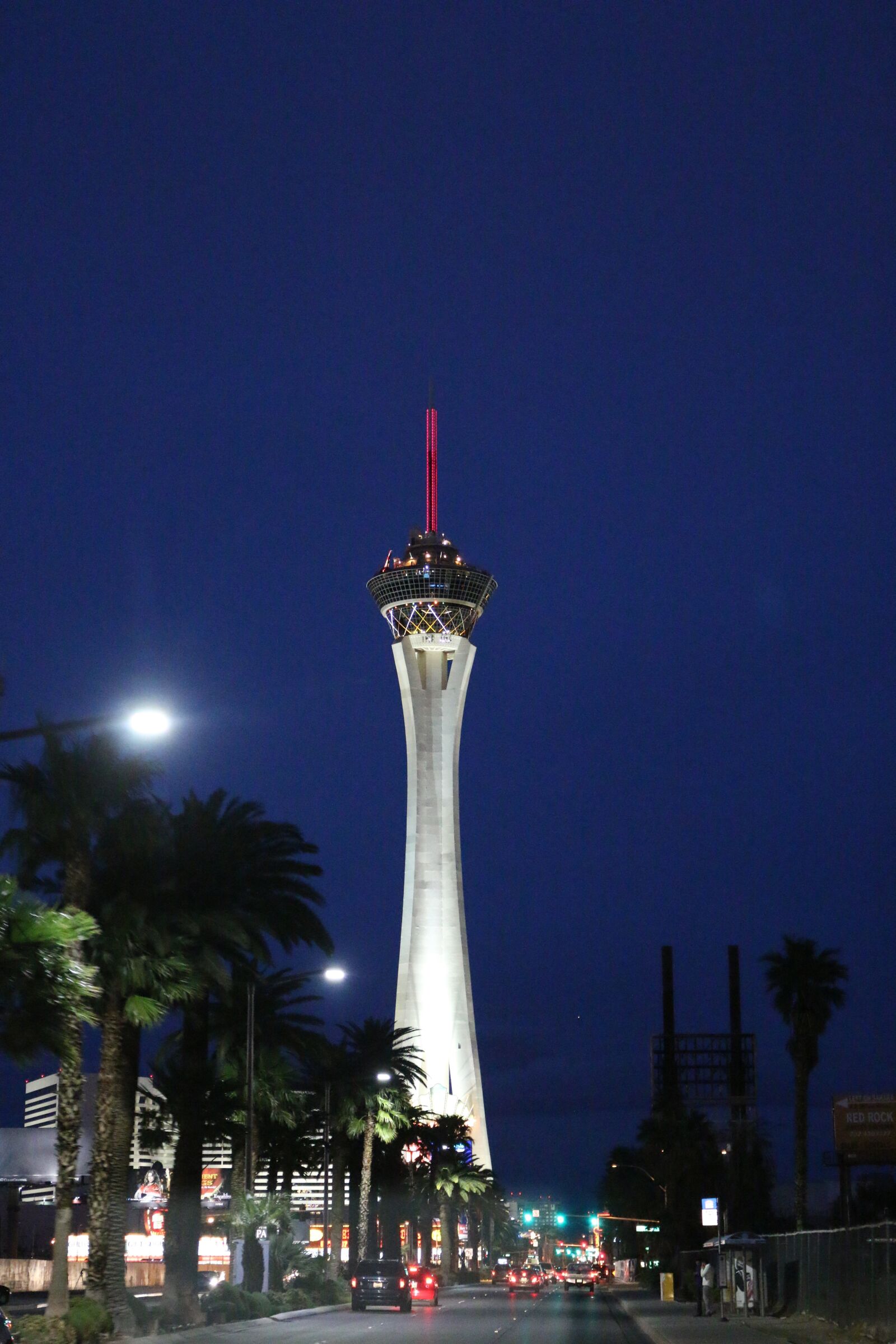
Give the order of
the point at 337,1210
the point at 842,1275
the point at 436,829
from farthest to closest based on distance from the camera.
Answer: the point at 436,829 → the point at 337,1210 → the point at 842,1275

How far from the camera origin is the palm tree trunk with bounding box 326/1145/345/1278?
210 feet

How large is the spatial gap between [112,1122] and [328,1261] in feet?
108

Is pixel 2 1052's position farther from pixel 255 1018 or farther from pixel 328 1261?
pixel 328 1261

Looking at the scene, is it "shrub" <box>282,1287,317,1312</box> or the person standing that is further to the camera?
the person standing

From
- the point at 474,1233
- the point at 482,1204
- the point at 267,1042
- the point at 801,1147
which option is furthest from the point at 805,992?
the point at 474,1233

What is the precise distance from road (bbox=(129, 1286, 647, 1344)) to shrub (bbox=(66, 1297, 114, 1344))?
3.00 m

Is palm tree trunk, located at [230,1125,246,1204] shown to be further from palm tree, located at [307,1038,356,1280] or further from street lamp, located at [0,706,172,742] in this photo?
street lamp, located at [0,706,172,742]

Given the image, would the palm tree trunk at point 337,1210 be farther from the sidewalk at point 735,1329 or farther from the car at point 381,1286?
the sidewalk at point 735,1329

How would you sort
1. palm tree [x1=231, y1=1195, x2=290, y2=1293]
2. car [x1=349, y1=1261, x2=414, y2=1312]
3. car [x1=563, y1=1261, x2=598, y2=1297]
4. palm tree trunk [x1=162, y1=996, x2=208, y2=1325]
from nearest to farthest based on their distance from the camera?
1. palm tree trunk [x1=162, y1=996, x2=208, y2=1325]
2. palm tree [x1=231, y1=1195, x2=290, y2=1293]
3. car [x1=349, y1=1261, x2=414, y2=1312]
4. car [x1=563, y1=1261, x2=598, y2=1297]

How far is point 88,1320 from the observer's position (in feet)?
94.5

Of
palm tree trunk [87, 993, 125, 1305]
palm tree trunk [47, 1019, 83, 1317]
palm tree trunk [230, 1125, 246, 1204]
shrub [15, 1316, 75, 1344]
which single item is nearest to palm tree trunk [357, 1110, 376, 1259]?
palm tree trunk [230, 1125, 246, 1204]

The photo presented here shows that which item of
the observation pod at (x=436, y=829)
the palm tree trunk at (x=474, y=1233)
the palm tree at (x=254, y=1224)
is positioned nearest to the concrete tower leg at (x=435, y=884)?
the observation pod at (x=436, y=829)

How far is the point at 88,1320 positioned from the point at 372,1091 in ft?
124

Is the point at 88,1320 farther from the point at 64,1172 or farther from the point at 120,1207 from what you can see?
the point at 120,1207
